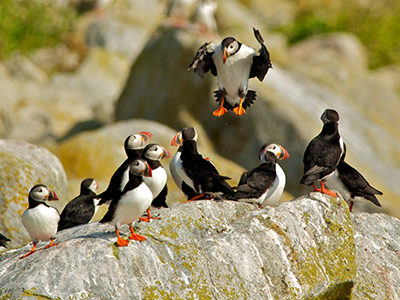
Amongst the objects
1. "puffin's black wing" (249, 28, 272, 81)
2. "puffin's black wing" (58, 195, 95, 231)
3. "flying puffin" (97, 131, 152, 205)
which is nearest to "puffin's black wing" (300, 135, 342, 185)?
"puffin's black wing" (249, 28, 272, 81)

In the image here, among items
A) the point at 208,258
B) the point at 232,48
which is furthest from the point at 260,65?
the point at 208,258

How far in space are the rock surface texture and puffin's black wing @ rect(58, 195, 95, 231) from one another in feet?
4.14

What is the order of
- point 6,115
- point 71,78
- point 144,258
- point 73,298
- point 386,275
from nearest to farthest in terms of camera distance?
point 73,298 < point 144,258 < point 386,275 < point 6,115 < point 71,78

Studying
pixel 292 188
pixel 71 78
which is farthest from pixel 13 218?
pixel 71 78

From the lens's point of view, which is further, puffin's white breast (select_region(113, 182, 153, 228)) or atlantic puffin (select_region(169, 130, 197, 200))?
atlantic puffin (select_region(169, 130, 197, 200))

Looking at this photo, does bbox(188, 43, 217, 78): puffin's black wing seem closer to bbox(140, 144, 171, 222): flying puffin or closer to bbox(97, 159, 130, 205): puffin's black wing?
bbox(140, 144, 171, 222): flying puffin

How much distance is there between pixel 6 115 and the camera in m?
20.2

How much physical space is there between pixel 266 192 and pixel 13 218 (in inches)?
160

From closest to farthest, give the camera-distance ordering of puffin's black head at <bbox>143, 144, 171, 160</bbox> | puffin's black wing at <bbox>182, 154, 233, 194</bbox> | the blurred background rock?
puffin's black head at <bbox>143, 144, 171, 160</bbox> → puffin's black wing at <bbox>182, 154, 233, 194</bbox> → the blurred background rock

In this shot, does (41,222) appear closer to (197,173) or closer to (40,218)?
(40,218)

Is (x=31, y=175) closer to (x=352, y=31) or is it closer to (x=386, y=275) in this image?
(x=386, y=275)

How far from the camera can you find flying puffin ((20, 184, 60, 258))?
7.11 metres

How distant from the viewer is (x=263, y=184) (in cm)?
823

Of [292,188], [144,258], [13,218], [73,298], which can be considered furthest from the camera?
[292,188]
